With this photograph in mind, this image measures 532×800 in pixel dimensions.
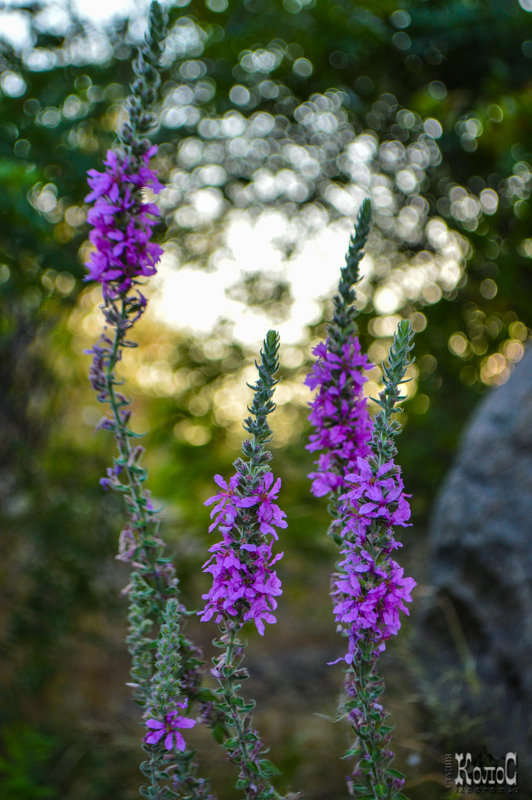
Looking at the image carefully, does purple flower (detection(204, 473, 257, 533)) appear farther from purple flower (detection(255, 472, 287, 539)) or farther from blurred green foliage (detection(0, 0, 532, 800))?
blurred green foliage (detection(0, 0, 532, 800))

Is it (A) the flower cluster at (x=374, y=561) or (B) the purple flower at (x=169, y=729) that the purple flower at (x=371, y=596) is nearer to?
(A) the flower cluster at (x=374, y=561)

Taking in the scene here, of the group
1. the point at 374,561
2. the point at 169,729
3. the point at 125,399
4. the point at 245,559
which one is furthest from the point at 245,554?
the point at 125,399

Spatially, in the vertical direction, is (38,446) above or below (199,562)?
above

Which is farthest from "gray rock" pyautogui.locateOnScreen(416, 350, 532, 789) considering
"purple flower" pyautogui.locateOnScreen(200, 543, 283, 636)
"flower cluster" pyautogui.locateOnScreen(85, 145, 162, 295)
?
"flower cluster" pyautogui.locateOnScreen(85, 145, 162, 295)

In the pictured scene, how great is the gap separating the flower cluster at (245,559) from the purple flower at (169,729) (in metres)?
0.20

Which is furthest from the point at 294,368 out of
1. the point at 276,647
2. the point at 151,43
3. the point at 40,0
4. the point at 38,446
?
the point at 151,43

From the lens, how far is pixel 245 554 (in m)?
1.15

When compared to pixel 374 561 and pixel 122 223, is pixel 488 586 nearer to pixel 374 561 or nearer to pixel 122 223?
pixel 374 561

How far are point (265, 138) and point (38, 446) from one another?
2.26m

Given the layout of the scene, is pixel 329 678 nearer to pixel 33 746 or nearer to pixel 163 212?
pixel 33 746

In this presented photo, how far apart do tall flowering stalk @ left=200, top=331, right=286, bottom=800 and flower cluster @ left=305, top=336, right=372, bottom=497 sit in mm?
192

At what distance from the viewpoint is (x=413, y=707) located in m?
2.83

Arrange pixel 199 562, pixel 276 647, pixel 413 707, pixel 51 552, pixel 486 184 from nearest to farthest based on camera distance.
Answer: pixel 413 707 < pixel 51 552 < pixel 199 562 < pixel 486 184 < pixel 276 647

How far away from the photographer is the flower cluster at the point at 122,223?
1.31 m
